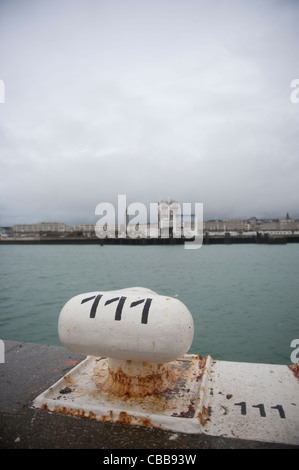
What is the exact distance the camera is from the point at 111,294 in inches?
120

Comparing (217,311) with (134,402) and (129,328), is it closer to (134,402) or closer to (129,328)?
(134,402)

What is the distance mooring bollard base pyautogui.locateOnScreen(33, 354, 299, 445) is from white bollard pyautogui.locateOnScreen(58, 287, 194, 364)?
0.43 meters

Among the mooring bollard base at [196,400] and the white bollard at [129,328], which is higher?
the white bollard at [129,328]

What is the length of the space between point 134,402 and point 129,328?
0.76m

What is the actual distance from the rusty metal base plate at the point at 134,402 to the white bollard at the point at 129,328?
17.0 inches

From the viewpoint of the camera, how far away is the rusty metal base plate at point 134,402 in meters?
2.55

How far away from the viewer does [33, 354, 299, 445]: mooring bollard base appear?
8.18 ft

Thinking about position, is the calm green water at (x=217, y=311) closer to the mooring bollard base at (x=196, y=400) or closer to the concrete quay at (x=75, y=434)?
the mooring bollard base at (x=196, y=400)

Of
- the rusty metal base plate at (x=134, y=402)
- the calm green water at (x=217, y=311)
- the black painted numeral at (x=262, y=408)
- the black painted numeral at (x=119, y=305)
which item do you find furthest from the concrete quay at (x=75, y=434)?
the calm green water at (x=217, y=311)

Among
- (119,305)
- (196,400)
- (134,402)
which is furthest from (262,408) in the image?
(119,305)

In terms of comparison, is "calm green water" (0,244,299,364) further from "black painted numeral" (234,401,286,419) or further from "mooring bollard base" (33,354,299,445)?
"black painted numeral" (234,401,286,419)

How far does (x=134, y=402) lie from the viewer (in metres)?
2.86

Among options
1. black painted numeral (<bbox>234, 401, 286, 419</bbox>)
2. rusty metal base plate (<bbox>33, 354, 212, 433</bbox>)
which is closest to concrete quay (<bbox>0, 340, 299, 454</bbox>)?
rusty metal base plate (<bbox>33, 354, 212, 433</bbox>)
